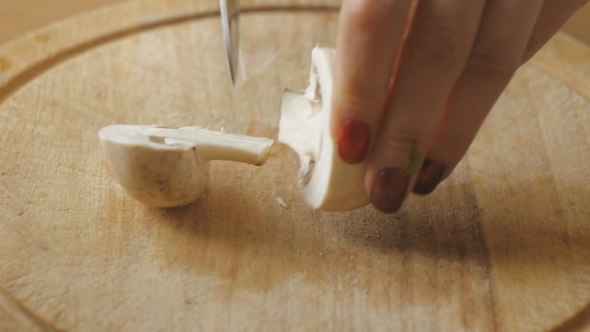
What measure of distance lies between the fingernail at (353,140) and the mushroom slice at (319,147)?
2 centimetres

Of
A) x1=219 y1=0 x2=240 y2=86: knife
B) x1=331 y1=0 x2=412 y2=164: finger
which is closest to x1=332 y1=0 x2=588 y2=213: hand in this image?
x1=331 y1=0 x2=412 y2=164: finger

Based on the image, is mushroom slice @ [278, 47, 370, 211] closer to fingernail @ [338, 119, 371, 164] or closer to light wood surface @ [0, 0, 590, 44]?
fingernail @ [338, 119, 371, 164]

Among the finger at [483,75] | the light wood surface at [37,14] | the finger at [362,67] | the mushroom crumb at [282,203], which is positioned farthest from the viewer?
the light wood surface at [37,14]

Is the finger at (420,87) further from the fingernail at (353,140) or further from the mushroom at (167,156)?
the mushroom at (167,156)

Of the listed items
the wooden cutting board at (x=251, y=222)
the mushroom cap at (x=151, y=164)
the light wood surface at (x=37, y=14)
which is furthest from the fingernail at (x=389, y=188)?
the light wood surface at (x=37, y=14)

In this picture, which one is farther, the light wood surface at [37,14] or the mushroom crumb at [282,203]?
the light wood surface at [37,14]

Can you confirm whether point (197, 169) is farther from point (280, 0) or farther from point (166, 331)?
point (280, 0)

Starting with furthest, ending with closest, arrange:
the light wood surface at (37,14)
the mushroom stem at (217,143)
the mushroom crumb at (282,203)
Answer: the light wood surface at (37,14)
the mushroom crumb at (282,203)
the mushroom stem at (217,143)

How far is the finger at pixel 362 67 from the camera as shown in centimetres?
92

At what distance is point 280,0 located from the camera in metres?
1.87

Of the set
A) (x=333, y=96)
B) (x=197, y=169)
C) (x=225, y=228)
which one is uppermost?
(x=333, y=96)

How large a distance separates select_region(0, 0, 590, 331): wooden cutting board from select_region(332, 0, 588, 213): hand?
18cm

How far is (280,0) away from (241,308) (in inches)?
46.0

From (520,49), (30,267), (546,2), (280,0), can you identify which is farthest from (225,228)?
(280,0)
